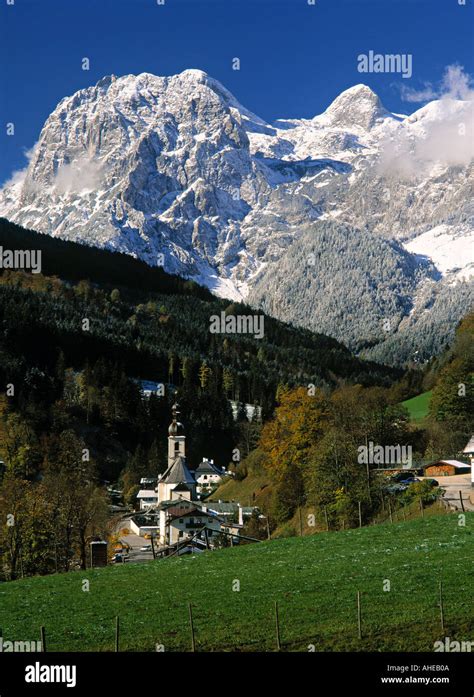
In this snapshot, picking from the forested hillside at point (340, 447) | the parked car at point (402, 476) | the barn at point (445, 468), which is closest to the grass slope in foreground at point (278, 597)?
the forested hillside at point (340, 447)

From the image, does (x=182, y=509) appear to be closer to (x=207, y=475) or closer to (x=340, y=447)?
(x=340, y=447)

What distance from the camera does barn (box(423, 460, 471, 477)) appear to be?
243 feet

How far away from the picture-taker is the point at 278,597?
30391 millimetres

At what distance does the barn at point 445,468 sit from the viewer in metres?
74.0

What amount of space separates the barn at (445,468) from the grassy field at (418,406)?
3306 centimetres

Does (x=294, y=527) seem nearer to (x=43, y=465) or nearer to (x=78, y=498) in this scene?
(x=78, y=498)

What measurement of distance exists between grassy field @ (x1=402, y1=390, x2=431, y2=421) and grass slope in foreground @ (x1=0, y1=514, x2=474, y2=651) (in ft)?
235

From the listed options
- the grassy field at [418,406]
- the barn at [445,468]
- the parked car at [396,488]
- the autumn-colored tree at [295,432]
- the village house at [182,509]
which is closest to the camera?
the parked car at [396,488]

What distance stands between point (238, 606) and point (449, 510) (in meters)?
25.2

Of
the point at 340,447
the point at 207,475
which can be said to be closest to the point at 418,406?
the point at 207,475

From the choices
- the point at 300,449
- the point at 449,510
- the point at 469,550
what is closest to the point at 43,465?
the point at 300,449

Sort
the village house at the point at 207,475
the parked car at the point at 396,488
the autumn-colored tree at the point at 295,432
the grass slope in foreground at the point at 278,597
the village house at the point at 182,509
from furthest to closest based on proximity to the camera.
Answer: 1. the village house at the point at 207,475
2. the village house at the point at 182,509
3. the autumn-colored tree at the point at 295,432
4. the parked car at the point at 396,488
5. the grass slope in foreground at the point at 278,597

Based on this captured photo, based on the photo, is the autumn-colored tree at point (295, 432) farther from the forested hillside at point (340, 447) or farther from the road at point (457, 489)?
the road at point (457, 489)
